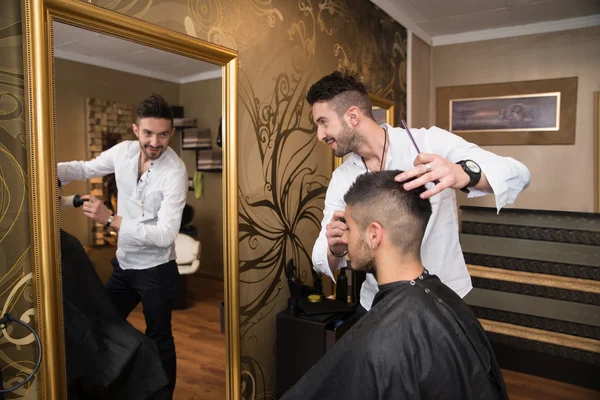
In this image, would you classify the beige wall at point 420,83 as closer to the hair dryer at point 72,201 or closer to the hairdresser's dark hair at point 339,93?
the hairdresser's dark hair at point 339,93

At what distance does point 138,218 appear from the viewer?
1473 millimetres

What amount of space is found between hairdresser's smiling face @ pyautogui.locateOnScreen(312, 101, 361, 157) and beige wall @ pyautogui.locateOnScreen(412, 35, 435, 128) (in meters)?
2.01

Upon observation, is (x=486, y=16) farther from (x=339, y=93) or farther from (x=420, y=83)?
(x=339, y=93)

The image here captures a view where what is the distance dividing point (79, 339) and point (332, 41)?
6.49 feet

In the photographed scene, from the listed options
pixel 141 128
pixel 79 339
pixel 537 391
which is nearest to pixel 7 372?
pixel 79 339

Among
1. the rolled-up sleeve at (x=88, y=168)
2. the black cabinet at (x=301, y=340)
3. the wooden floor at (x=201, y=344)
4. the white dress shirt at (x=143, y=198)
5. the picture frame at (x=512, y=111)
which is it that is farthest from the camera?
the picture frame at (x=512, y=111)

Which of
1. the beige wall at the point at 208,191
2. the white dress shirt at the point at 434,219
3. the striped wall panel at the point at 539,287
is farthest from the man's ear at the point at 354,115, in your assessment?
the striped wall panel at the point at 539,287

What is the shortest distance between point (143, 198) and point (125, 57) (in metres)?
0.45

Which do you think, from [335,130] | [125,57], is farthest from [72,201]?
[335,130]

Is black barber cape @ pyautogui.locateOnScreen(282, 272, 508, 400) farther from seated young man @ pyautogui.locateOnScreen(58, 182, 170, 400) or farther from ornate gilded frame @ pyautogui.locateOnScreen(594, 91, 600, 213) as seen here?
ornate gilded frame @ pyautogui.locateOnScreen(594, 91, 600, 213)

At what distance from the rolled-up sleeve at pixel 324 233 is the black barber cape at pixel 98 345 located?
27.0 inches

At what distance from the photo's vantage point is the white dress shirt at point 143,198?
4.46ft

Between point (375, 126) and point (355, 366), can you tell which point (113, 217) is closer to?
point (355, 366)

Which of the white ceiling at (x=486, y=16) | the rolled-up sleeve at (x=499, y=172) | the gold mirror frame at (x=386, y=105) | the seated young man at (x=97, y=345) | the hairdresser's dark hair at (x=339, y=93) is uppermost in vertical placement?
the white ceiling at (x=486, y=16)
